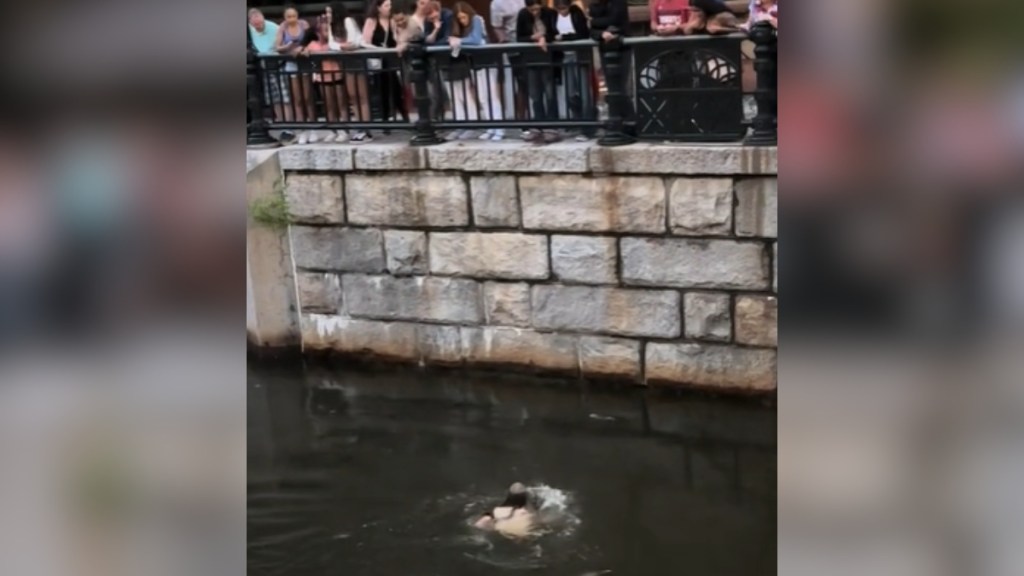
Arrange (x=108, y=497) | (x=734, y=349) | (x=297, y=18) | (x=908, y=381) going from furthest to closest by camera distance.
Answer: (x=297, y=18)
(x=734, y=349)
(x=108, y=497)
(x=908, y=381)

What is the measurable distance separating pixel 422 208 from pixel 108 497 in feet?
20.2

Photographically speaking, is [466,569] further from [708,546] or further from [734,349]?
[734,349]

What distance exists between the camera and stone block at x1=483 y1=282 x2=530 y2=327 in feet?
22.5

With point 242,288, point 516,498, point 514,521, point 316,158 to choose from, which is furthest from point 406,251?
point 242,288

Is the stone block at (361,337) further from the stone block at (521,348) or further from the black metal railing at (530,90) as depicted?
the black metal railing at (530,90)

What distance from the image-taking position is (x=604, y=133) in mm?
6469

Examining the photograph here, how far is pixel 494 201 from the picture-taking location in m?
6.78

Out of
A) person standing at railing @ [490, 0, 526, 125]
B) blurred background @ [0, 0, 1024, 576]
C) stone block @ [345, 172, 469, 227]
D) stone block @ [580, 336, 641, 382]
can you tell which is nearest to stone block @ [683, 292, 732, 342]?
stone block @ [580, 336, 641, 382]

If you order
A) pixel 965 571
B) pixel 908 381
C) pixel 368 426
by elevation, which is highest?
pixel 908 381

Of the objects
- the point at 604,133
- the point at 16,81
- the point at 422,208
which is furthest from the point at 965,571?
the point at 422,208

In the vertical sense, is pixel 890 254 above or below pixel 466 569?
above

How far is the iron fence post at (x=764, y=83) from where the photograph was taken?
19.1ft

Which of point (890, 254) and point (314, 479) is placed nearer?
Result: point (890, 254)

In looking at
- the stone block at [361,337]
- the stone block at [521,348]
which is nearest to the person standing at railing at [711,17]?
the stone block at [521,348]
